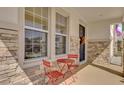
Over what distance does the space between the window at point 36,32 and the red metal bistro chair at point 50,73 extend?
0.41 ft

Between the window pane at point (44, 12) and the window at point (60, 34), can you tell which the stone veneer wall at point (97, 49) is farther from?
the window pane at point (44, 12)

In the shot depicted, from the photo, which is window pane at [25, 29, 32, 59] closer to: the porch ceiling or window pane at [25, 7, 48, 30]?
window pane at [25, 7, 48, 30]

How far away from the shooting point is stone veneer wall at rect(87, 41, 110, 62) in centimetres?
186

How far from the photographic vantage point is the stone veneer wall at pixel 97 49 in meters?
1.86

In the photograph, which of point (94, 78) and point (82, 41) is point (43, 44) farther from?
point (94, 78)

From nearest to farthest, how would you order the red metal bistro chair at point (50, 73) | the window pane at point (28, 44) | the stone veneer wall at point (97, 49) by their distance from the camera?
the window pane at point (28, 44) < the red metal bistro chair at point (50, 73) < the stone veneer wall at point (97, 49)

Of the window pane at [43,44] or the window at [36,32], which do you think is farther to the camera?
the window pane at [43,44]

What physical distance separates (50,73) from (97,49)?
0.68m

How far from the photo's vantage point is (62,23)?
1.94m

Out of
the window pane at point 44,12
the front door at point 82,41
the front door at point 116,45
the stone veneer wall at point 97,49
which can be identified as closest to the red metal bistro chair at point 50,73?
the front door at point 82,41

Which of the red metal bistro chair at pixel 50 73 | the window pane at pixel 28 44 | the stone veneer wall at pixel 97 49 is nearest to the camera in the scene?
the window pane at pixel 28 44

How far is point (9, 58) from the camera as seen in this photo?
148 centimetres

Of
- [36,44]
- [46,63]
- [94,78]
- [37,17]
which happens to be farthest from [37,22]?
[94,78]
